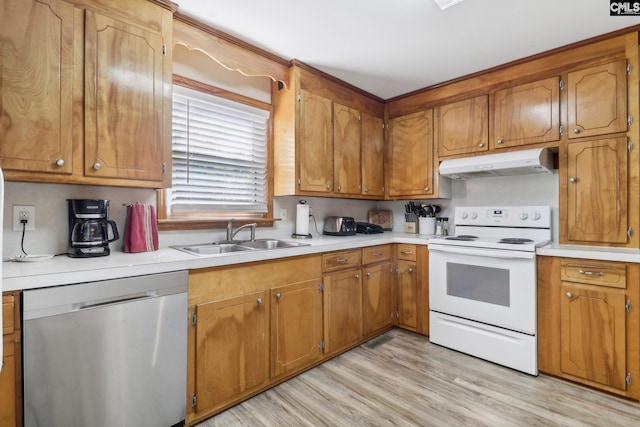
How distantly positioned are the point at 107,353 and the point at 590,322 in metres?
2.78


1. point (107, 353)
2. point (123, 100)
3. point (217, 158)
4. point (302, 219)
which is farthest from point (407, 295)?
point (123, 100)

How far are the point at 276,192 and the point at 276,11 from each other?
1.33 m

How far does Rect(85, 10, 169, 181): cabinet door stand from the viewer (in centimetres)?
164

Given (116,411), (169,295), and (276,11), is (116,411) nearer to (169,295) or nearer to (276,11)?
(169,295)

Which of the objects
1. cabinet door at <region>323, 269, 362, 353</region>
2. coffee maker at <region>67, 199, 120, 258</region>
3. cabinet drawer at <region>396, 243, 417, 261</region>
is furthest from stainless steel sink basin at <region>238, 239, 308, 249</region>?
cabinet drawer at <region>396, 243, 417, 261</region>

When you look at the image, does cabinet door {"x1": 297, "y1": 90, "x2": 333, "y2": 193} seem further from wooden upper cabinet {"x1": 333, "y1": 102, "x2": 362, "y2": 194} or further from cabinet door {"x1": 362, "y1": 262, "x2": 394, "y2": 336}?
cabinet door {"x1": 362, "y1": 262, "x2": 394, "y2": 336}

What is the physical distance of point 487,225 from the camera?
9.77ft

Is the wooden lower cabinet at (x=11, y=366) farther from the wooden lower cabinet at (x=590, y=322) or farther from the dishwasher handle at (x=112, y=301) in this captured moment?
the wooden lower cabinet at (x=590, y=322)

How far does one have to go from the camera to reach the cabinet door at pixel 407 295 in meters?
2.98

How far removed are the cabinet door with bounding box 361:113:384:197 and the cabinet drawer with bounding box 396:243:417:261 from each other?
2.10 ft

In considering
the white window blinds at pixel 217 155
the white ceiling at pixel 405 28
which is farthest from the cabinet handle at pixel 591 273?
the white window blinds at pixel 217 155

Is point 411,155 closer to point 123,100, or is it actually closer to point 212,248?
point 212,248

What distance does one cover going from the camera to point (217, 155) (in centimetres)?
250

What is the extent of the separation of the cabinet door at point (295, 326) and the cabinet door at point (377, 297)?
0.56 metres
